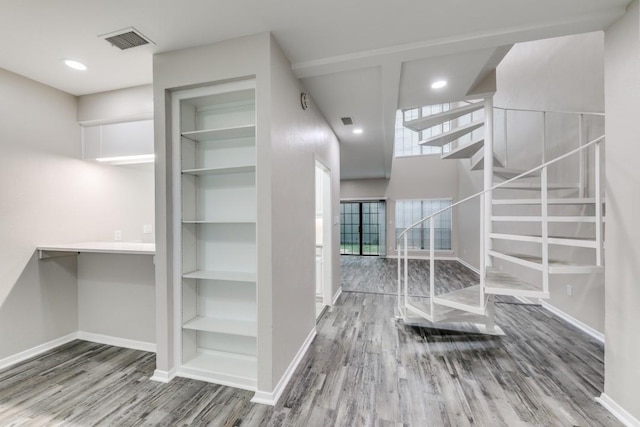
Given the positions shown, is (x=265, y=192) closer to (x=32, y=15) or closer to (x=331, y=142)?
(x=32, y=15)

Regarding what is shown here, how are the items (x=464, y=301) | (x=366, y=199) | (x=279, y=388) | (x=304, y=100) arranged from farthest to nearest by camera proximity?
(x=366, y=199)
(x=464, y=301)
(x=304, y=100)
(x=279, y=388)

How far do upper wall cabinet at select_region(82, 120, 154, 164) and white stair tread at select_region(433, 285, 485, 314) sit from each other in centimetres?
334

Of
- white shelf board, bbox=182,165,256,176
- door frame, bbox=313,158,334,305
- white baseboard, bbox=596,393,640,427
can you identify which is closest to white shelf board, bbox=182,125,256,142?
white shelf board, bbox=182,165,256,176

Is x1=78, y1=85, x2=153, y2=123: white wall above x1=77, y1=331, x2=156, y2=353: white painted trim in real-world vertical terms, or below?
above

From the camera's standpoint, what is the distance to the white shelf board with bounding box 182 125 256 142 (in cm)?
207

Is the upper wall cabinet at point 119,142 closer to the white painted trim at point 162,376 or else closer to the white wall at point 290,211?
the white wall at point 290,211

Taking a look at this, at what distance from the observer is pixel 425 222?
328 inches

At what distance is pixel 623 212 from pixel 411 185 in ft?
23.0

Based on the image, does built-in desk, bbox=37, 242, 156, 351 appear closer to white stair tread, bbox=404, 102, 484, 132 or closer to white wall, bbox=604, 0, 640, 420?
white stair tread, bbox=404, 102, 484, 132

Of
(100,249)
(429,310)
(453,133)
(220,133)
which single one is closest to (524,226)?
(453,133)

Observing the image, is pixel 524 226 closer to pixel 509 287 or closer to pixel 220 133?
pixel 509 287

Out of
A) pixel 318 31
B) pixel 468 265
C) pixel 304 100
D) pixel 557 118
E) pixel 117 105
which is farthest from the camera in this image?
pixel 468 265

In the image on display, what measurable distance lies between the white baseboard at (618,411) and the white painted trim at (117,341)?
3.71 metres

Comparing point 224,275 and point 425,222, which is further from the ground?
point 425,222
